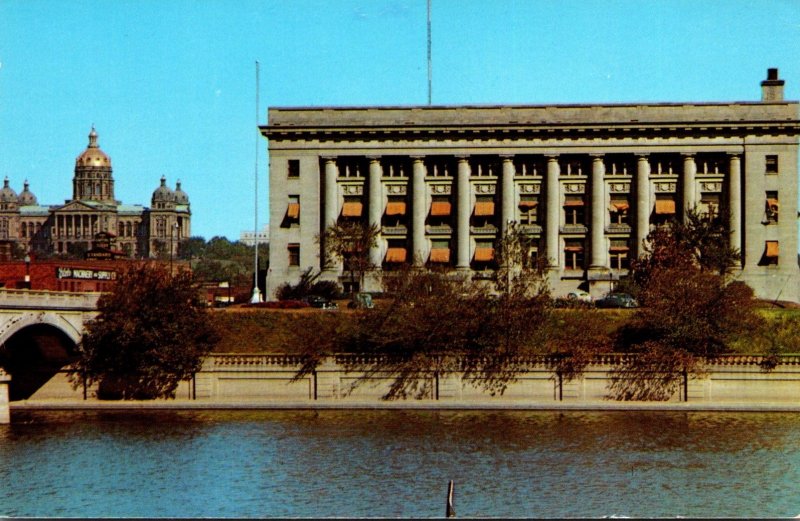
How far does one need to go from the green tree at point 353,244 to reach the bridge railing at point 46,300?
1037 inches

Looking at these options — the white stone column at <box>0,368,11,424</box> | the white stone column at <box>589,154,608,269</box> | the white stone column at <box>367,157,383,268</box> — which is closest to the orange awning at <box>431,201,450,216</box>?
the white stone column at <box>367,157,383,268</box>

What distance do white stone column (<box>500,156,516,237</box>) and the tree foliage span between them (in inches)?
885

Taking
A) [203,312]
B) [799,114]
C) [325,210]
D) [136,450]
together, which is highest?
[799,114]

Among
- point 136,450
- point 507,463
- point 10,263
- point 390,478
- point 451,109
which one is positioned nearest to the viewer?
point 390,478

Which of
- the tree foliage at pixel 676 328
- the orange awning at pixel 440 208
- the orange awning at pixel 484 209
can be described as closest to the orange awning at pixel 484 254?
the orange awning at pixel 484 209

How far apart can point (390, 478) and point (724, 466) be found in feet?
46.9

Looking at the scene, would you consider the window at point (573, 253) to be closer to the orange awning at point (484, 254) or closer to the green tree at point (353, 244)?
the orange awning at point (484, 254)

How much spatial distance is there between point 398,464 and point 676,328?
26762mm

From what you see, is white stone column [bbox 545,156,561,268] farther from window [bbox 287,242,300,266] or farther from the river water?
the river water

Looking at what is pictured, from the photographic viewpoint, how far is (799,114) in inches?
4016

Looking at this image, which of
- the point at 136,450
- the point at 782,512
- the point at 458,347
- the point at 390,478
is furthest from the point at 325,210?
the point at 782,512

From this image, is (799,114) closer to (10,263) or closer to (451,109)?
(451,109)

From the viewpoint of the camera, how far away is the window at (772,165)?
102 metres

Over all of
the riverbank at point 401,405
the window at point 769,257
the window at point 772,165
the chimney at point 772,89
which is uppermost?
the chimney at point 772,89
